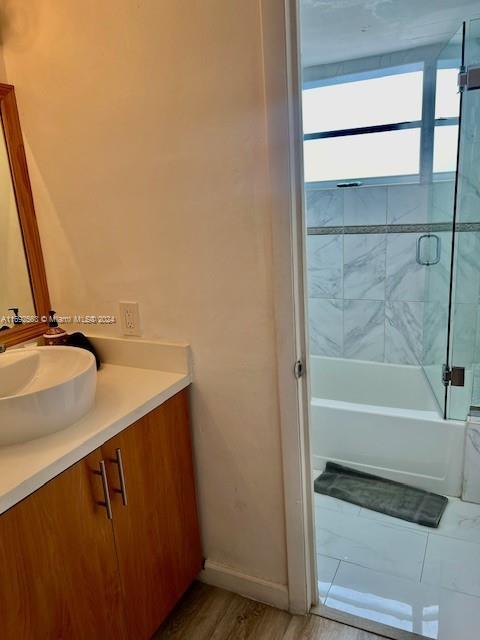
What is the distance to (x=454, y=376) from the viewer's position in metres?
2.29

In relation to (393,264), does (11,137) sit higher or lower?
higher

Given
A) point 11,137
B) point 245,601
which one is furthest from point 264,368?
point 11,137

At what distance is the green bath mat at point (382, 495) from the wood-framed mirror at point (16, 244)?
1518 millimetres

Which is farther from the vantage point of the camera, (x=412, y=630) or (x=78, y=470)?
(x=412, y=630)

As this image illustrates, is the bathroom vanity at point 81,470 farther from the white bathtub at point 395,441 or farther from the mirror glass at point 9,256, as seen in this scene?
the white bathtub at point 395,441

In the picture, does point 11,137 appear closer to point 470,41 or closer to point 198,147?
point 198,147

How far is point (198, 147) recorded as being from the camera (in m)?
1.33

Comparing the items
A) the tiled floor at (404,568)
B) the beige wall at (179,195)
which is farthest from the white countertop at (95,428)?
the tiled floor at (404,568)

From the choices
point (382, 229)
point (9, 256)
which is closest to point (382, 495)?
point (382, 229)

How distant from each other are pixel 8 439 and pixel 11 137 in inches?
39.9

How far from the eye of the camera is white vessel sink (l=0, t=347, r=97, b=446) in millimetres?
1053

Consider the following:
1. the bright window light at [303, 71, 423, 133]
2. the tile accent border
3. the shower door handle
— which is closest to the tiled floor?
the shower door handle

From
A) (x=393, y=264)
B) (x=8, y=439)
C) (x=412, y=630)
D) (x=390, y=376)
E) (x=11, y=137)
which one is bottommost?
(x=412, y=630)

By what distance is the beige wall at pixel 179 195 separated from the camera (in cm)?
128
